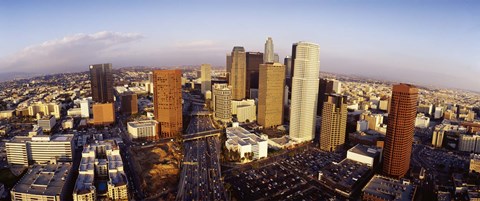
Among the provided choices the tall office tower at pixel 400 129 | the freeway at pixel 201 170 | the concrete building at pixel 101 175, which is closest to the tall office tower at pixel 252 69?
the freeway at pixel 201 170

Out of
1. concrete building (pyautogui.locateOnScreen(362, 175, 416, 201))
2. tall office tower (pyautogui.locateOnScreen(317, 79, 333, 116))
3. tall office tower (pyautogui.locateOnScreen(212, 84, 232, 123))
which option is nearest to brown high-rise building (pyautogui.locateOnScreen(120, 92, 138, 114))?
tall office tower (pyautogui.locateOnScreen(212, 84, 232, 123))

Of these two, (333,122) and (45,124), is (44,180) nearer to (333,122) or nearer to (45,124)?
(45,124)

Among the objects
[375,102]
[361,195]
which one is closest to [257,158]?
[361,195]

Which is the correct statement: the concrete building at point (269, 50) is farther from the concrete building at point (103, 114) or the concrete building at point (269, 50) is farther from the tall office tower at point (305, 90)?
the concrete building at point (103, 114)

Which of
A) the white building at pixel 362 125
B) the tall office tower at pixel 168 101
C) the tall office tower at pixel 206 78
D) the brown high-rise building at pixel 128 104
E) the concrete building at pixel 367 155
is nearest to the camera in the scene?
the concrete building at pixel 367 155

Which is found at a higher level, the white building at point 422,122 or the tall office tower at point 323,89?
the tall office tower at point 323,89

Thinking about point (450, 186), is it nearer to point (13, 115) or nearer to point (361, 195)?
point (361, 195)

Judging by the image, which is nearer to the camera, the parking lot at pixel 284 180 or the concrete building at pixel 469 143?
the parking lot at pixel 284 180
